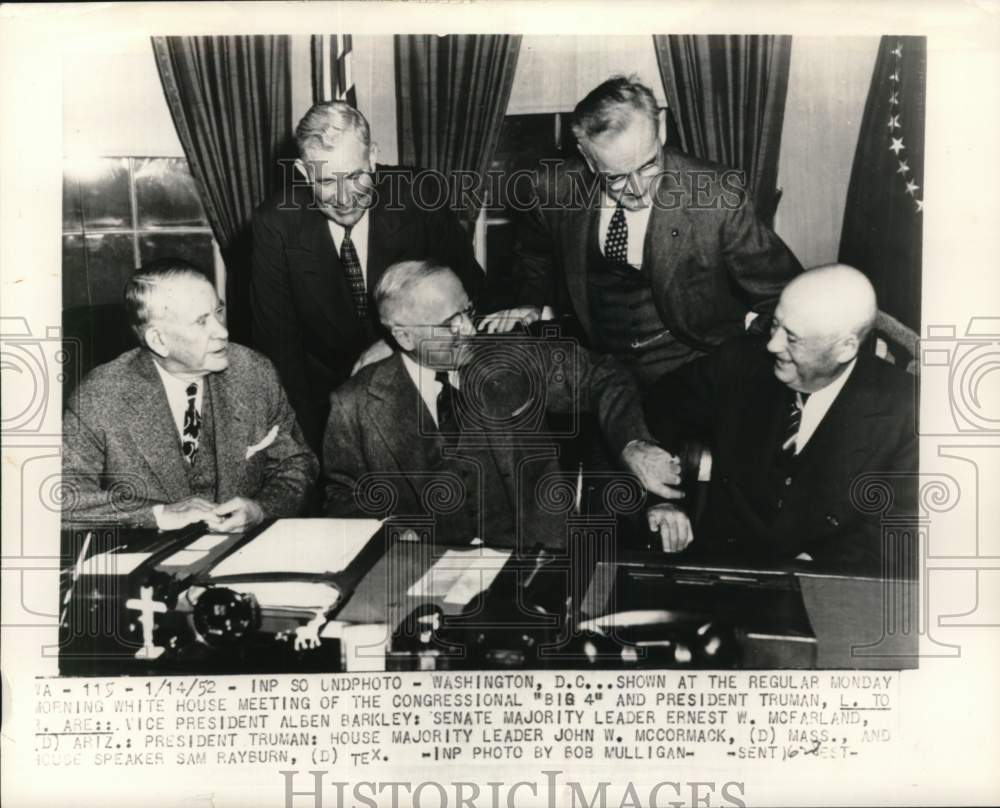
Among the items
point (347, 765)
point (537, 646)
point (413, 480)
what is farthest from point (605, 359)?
point (347, 765)

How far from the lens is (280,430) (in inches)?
158

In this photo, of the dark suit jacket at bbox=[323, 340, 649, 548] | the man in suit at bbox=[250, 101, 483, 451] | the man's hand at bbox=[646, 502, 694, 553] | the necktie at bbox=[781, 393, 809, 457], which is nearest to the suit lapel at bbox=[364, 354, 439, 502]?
the dark suit jacket at bbox=[323, 340, 649, 548]

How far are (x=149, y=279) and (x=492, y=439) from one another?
1.41 metres

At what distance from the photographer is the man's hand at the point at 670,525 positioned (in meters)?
4.00

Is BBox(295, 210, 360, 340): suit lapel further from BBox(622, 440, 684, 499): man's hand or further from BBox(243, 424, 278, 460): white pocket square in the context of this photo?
BBox(622, 440, 684, 499): man's hand

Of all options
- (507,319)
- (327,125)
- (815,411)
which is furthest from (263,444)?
(815,411)

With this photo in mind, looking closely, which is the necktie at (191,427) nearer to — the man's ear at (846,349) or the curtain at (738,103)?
the curtain at (738,103)

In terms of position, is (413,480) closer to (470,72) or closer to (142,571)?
(142,571)

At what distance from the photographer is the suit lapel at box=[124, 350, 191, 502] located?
3.99 m

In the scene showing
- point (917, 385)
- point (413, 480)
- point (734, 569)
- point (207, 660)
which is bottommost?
point (207, 660)

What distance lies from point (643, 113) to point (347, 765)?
8.72ft

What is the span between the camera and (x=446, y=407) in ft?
13.1

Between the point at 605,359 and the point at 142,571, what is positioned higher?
the point at 605,359

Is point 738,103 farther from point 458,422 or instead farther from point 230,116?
point 230,116
